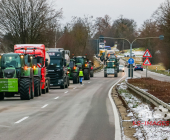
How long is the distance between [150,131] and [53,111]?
238 inches

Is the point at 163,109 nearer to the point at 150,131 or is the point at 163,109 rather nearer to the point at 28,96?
the point at 150,131

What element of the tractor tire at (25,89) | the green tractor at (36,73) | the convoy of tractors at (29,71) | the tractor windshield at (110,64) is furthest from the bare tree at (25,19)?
the tractor tire at (25,89)

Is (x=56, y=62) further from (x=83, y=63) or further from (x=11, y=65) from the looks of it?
(x=83, y=63)

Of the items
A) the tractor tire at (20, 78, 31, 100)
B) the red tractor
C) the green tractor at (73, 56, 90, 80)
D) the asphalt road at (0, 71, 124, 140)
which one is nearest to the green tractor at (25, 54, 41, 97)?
the red tractor

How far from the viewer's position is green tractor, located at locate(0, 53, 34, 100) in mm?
20047

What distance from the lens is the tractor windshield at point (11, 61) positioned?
20859 mm

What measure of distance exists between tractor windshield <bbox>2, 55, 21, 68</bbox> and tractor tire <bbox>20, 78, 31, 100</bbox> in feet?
3.58

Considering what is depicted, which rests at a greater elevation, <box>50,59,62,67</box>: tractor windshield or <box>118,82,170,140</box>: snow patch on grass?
<box>50,59,62,67</box>: tractor windshield

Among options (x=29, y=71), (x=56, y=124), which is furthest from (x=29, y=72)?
(x=56, y=124)

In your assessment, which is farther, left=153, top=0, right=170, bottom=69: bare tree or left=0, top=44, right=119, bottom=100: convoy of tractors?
left=153, top=0, right=170, bottom=69: bare tree

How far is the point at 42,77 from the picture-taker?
26141 mm

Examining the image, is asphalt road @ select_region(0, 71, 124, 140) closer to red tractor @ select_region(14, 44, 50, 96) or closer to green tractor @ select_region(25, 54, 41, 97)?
green tractor @ select_region(25, 54, 41, 97)

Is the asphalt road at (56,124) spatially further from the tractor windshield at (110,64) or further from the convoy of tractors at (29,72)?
the tractor windshield at (110,64)

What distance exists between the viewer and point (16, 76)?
810 inches
